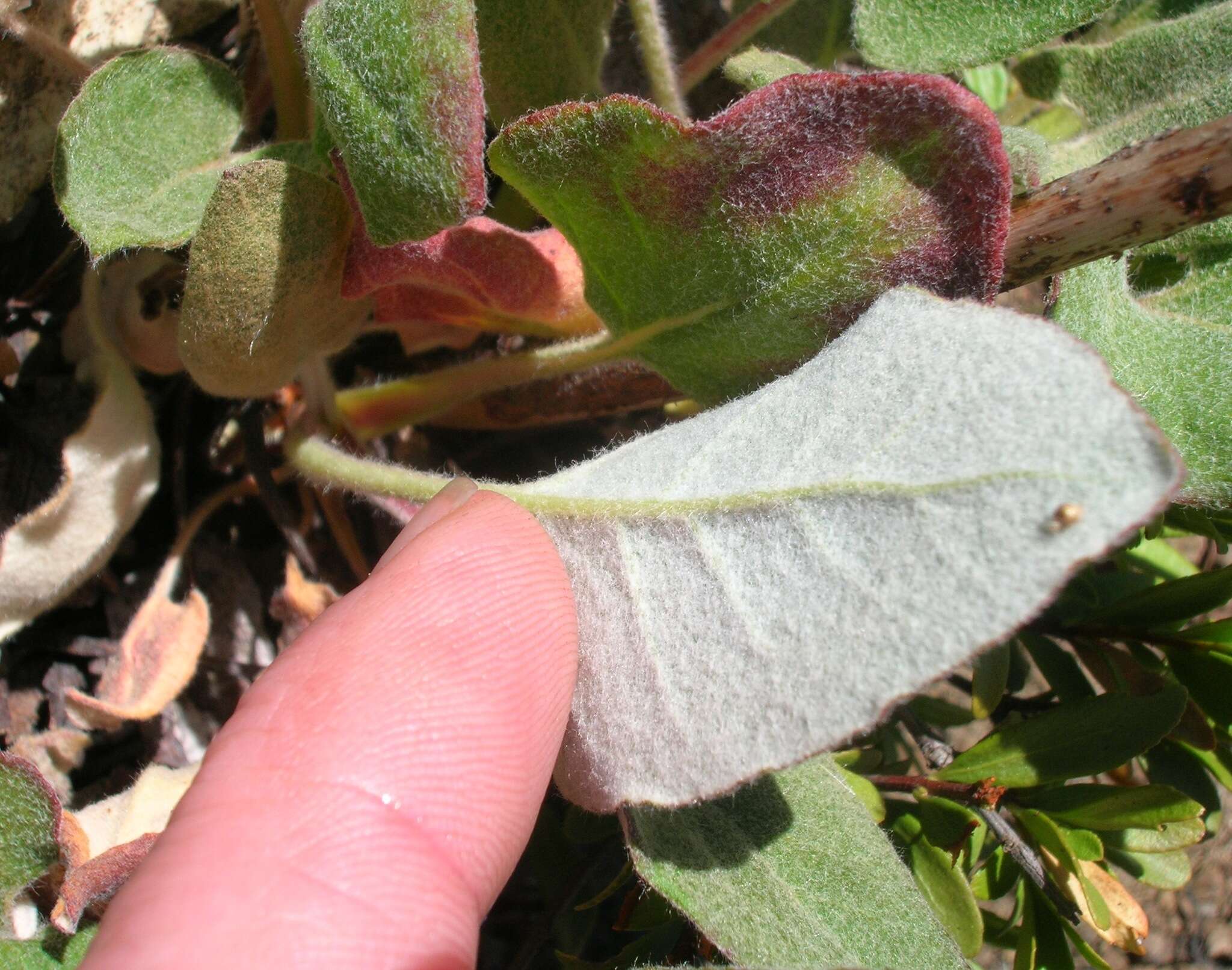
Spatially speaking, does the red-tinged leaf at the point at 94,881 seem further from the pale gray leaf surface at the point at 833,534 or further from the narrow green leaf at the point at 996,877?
the narrow green leaf at the point at 996,877

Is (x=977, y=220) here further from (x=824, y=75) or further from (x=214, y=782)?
(x=214, y=782)

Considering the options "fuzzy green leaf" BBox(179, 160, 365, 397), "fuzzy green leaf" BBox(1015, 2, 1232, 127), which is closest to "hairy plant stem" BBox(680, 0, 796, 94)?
"fuzzy green leaf" BBox(1015, 2, 1232, 127)

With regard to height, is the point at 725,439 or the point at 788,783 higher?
the point at 725,439

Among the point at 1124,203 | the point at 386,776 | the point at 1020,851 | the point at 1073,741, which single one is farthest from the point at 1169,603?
the point at 386,776

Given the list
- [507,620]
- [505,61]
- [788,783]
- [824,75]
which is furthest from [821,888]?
[505,61]

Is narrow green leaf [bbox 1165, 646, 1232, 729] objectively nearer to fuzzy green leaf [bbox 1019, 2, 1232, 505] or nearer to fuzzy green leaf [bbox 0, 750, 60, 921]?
fuzzy green leaf [bbox 1019, 2, 1232, 505]

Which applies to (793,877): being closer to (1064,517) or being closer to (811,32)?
(1064,517)
